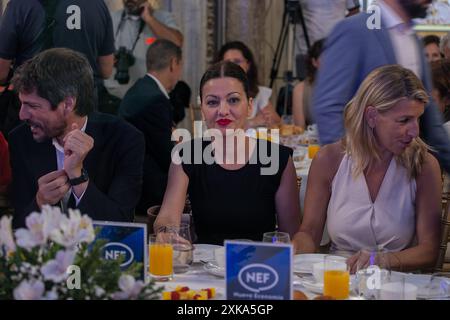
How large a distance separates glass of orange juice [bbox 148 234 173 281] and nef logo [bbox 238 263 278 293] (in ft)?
1.39

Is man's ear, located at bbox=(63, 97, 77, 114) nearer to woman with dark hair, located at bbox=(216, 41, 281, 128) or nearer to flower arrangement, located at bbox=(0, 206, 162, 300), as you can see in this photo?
flower arrangement, located at bbox=(0, 206, 162, 300)

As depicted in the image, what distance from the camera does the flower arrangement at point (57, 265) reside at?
1.60 metres

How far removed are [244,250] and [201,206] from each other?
1.17 m

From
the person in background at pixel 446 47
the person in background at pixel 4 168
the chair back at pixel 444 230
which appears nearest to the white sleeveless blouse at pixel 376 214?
the chair back at pixel 444 230

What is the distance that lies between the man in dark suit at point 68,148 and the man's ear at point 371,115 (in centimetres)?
83

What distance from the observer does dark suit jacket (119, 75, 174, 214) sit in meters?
4.36

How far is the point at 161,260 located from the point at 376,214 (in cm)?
88

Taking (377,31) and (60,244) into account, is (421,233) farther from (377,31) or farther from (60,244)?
(60,244)

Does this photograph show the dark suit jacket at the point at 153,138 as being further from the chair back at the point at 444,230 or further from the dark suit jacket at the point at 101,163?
the chair back at the point at 444,230

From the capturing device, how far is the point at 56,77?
2.77m

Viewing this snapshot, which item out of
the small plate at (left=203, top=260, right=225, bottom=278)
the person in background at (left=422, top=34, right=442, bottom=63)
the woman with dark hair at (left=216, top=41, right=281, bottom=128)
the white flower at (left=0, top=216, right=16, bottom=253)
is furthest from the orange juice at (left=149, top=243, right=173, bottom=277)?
the person in background at (left=422, top=34, right=442, bottom=63)

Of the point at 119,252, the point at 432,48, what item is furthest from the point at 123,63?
the point at 119,252
